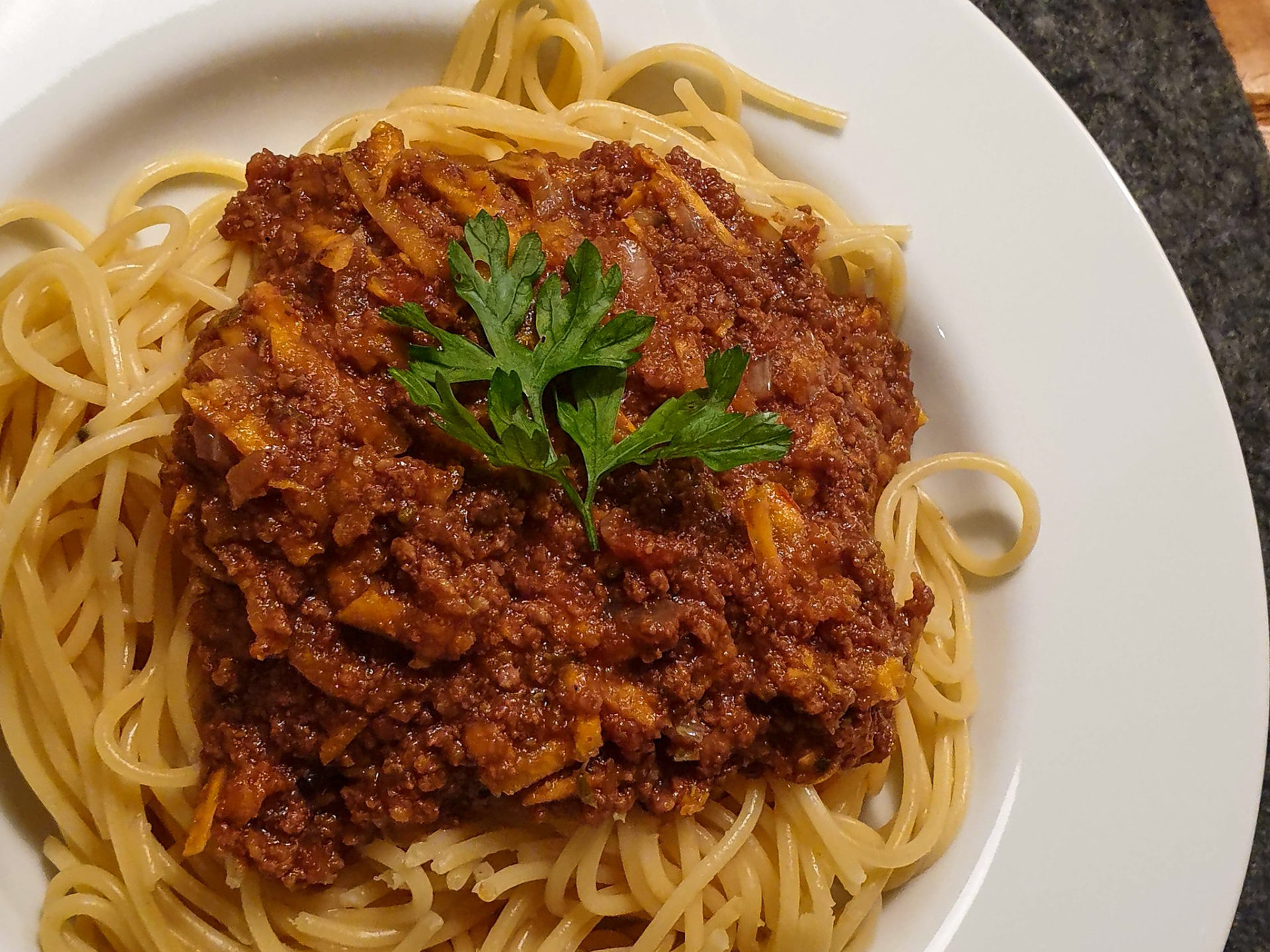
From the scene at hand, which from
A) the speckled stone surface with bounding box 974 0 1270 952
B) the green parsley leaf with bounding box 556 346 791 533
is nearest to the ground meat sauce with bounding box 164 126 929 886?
the green parsley leaf with bounding box 556 346 791 533

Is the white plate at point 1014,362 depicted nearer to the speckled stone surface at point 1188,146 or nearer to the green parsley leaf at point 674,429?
the speckled stone surface at point 1188,146

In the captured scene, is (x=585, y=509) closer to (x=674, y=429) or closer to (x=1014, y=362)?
(x=674, y=429)

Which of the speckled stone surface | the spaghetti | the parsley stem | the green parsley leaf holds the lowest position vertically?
the spaghetti

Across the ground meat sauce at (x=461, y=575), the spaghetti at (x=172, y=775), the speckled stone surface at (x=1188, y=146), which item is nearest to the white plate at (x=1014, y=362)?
the spaghetti at (x=172, y=775)

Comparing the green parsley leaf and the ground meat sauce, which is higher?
the green parsley leaf

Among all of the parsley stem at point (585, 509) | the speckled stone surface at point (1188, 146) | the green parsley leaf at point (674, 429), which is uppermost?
the speckled stone surface at point (1188, 146)

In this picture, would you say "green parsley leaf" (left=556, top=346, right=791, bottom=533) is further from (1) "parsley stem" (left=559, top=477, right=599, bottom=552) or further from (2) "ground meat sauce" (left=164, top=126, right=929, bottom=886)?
(2) "ground meat sauce" (left=164, top=126, right=929, bottom=886)
